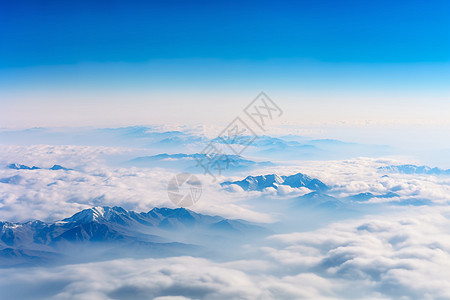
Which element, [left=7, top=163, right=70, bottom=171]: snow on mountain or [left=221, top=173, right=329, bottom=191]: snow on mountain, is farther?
[left=7, top=163, right=70, bottom=171]: snow on mountain

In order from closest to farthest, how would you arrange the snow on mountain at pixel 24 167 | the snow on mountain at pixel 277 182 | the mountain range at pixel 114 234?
the mountain range at pixel 114 234
the snow on mountain at pixel 277 182
the snow on mountain at pixel 24 167

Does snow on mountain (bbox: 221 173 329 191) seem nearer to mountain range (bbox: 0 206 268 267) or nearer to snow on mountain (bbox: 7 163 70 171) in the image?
mountain range (bbox: 0 206 268 267)

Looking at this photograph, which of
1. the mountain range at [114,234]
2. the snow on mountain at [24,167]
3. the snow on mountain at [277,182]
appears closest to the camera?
the mountain range at [114,234]

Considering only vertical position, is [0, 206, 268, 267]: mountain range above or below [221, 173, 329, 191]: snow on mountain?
below

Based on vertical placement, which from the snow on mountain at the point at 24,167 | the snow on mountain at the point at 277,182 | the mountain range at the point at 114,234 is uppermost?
the snow on mountain at the point at 24,167

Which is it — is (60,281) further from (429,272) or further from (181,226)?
(429,272)

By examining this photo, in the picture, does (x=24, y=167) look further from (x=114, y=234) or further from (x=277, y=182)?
(x=277, y=182)

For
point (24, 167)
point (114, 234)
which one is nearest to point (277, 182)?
point (114, 234)

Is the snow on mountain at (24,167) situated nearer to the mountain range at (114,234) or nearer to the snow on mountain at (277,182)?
the mountain range at (114,234)

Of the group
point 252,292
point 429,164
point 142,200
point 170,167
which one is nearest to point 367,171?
point 429,164

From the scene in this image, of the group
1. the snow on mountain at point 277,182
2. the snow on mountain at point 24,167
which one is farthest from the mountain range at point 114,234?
the snow on mountain at point 24,167

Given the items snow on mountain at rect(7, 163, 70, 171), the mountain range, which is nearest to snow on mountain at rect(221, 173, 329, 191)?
the mountain range

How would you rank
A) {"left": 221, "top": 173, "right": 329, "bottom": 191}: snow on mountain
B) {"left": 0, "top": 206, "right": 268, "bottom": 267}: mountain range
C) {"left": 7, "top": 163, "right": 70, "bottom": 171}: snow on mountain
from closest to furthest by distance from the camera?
{"left": 0, "top": 206, "right": 268, "bottom": 267}: mountain range, {"left": 221, "top": 173, "right": 329, "bottom": 191}: snow on mountain, {"left": 7, "top": 163, "right": 70, "bottom": 171}: snow on mountain

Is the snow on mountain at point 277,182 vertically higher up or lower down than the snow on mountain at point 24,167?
lower down
